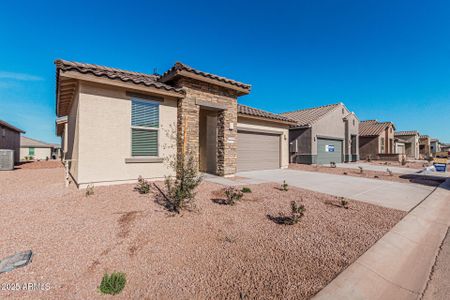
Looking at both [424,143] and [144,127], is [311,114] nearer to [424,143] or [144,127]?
[144,127]

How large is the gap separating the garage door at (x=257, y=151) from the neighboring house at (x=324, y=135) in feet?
11.7

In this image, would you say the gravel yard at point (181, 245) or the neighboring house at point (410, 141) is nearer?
the gravel yard at point (181, 245)

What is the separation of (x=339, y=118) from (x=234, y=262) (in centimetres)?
2229

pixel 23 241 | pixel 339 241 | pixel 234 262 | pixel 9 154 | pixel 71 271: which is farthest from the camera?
pixel 9 154

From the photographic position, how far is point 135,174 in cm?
696

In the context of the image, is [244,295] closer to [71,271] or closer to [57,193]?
[71,271]

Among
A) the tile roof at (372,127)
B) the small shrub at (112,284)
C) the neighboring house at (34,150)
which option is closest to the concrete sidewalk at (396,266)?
the small shrub at (112,284)

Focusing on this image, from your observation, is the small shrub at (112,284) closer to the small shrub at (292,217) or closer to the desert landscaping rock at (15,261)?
the desert landscaping rock at (15,261)

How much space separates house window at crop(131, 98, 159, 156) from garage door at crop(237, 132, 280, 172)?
18.3ft

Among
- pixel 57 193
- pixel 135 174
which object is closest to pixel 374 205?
pixel 135 174

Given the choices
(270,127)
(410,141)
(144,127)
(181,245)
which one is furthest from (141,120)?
(410,141)

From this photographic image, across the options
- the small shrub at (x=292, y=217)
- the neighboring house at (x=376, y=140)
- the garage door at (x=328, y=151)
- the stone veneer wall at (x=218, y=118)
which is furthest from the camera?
the neighboring house at (x=376, y=140)

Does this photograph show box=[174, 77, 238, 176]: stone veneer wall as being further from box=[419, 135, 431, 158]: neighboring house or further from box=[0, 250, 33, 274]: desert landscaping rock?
box=[419, 135, 431, 158]: neighboring house

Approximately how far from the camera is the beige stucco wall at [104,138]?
6.05m
